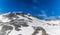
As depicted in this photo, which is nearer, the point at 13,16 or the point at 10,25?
the point at 10,25

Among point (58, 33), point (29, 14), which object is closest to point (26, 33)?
point (58, 33)

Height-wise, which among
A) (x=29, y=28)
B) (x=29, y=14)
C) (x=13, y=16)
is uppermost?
(x=29, y=14)

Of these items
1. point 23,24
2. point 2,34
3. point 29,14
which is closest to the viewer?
point 2,34

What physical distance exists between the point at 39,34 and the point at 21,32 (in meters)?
A: 8.52

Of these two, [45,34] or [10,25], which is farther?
[10,25]

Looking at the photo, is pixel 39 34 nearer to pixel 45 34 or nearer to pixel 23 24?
pixel 45 34

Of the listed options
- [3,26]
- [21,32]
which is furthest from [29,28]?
[3,26]

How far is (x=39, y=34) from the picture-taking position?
241 ft

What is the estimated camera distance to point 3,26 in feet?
262

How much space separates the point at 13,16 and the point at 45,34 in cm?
3342

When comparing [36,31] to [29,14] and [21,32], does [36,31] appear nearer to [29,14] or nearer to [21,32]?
[21,32]

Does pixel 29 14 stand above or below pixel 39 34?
above

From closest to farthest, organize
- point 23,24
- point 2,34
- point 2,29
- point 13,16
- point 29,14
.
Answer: point 2,34 → point 2,29 → point 23,24 → point 13,16 → point 29,14

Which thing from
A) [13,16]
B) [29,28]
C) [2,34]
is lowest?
[2,34]
